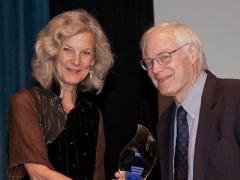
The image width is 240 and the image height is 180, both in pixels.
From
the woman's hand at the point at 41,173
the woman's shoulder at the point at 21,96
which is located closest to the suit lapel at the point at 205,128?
the woman's hand at the point at 41,173

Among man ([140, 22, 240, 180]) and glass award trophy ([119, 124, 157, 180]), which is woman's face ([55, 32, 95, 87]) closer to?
man ([140, 22, 240, 180])

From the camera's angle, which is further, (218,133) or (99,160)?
(99,160)

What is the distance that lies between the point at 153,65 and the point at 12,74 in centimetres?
173

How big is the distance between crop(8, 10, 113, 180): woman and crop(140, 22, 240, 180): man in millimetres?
396

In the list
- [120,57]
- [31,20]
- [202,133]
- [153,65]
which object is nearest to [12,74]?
[31,20]

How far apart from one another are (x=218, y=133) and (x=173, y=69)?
439mm

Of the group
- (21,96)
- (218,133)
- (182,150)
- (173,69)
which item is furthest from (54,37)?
(218,133)

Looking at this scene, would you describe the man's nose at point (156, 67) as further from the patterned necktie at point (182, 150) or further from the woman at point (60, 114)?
the woman at point (60, 114)

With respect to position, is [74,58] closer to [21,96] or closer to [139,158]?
[21,96]

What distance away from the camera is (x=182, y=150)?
2.32 m

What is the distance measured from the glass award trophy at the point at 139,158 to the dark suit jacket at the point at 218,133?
0.33 meters

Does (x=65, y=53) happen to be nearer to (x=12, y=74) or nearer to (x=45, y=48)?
(x=45, y=48)

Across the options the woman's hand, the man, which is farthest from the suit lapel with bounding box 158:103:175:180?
the woman's hand

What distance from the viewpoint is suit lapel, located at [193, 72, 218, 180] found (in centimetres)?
211
